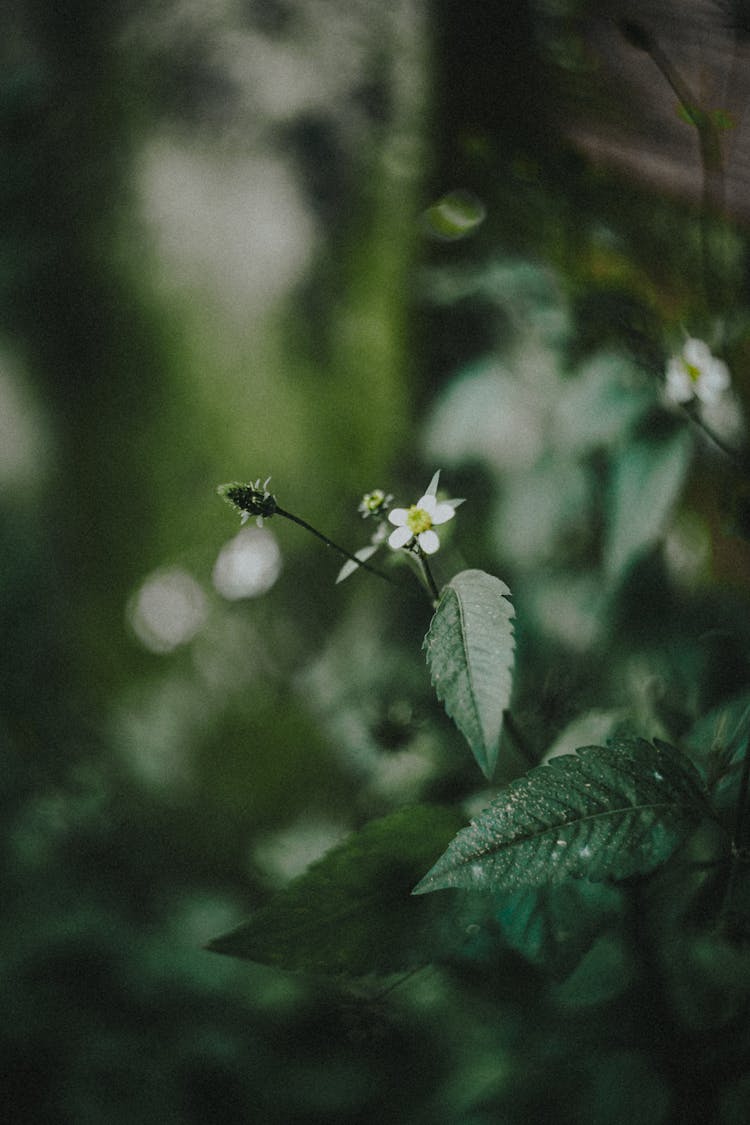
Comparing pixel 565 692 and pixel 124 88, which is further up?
pixel 124 88

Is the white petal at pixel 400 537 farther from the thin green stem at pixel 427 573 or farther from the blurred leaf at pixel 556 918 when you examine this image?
the blurred leaf at pixel 556 918

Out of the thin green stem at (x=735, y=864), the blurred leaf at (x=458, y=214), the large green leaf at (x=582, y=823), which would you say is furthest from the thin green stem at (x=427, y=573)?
the blurred leaf at (x=458, y=214)

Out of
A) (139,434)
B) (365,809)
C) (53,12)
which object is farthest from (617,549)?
(53,12)

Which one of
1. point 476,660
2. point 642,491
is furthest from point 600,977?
point 642,491

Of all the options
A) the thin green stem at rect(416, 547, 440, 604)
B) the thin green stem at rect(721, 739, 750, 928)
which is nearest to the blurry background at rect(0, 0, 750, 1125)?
the thin green stem at rect(721, 739, 750, 928)

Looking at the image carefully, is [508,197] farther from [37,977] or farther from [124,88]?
[37,977]

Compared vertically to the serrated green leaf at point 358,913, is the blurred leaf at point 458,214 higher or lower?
higher
